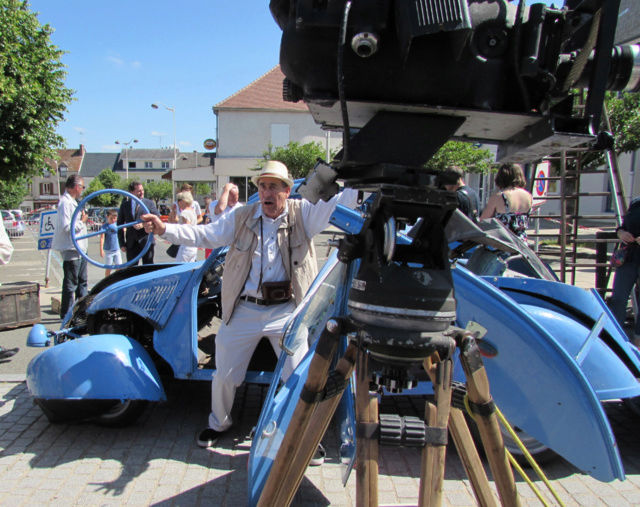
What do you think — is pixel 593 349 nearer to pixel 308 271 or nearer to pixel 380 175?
pixel 308 271

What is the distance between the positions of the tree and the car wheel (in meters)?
10.9

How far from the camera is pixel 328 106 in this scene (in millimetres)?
1381

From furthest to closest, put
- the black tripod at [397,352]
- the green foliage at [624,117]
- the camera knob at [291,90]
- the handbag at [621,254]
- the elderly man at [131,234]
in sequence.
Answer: the green foliage at [624,117] → the elderly man at [131,234] → the handbag at [621,254] → the camera knob at [291,90] → the black tripod at [397,352]

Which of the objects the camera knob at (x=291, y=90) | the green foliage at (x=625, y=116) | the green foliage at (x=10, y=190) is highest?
the green foliage at (x=625, y=116)

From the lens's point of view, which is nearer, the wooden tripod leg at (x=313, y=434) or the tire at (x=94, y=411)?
the wooden tripod leg at (x=313, y=434)

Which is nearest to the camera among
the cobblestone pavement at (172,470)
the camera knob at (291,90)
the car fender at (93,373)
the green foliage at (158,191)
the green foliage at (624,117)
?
the camera knob at (291,90)

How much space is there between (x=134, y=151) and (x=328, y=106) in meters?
110

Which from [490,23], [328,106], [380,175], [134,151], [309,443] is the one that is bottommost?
[309,443]

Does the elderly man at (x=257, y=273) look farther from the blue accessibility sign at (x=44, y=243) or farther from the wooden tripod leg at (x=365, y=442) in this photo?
the blue accessibility sign at (x=44, y=243)

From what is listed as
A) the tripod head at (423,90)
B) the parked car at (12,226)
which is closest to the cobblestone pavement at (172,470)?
the tripod head at (423,90)

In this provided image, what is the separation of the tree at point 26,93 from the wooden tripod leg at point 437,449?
515 inches

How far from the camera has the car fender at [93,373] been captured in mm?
3037

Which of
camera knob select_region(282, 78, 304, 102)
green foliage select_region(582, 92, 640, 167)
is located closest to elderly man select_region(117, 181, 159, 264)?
camera knob select_region(282, 78, 304, 102)

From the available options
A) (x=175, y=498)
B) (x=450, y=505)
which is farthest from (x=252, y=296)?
(x=450, y=505)
